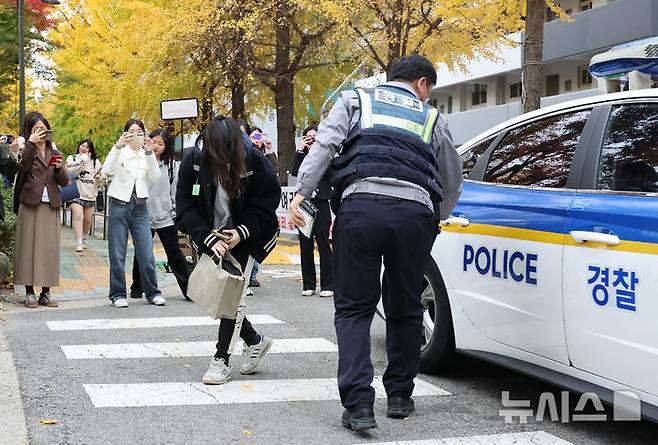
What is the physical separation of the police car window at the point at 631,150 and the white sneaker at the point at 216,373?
8.17 ft

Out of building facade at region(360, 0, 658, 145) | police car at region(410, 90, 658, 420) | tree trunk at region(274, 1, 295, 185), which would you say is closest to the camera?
police car at region(410, 90, 658, 420)

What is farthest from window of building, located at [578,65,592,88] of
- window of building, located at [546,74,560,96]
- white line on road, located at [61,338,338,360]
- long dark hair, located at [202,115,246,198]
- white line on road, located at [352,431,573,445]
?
white line on road, located at [352,431,573,445]

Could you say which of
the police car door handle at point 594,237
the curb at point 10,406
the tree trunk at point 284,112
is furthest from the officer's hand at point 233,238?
the tree trunk at point 284,112

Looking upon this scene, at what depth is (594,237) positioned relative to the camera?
3861mm

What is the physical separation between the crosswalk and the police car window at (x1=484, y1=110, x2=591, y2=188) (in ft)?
4.41

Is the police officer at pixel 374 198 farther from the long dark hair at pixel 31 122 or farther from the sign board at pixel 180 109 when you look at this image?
the sign board at pixel 180 109

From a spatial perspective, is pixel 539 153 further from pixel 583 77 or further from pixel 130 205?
pixel 583 77

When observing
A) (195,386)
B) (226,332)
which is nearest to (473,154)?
(226,332)

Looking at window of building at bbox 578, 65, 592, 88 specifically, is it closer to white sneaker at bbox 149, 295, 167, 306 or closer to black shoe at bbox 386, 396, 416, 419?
white sneaker at bbox 149, 295, 167, 306

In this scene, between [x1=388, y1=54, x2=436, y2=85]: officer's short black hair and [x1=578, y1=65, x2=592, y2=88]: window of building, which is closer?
[x1=388, y1=54, x2=436, y2=85]: officer's short black hair

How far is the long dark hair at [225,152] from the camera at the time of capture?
4.89 meters

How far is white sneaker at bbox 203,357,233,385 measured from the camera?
5.05 metres

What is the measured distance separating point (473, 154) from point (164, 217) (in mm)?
4434

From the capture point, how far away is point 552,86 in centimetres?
3444
